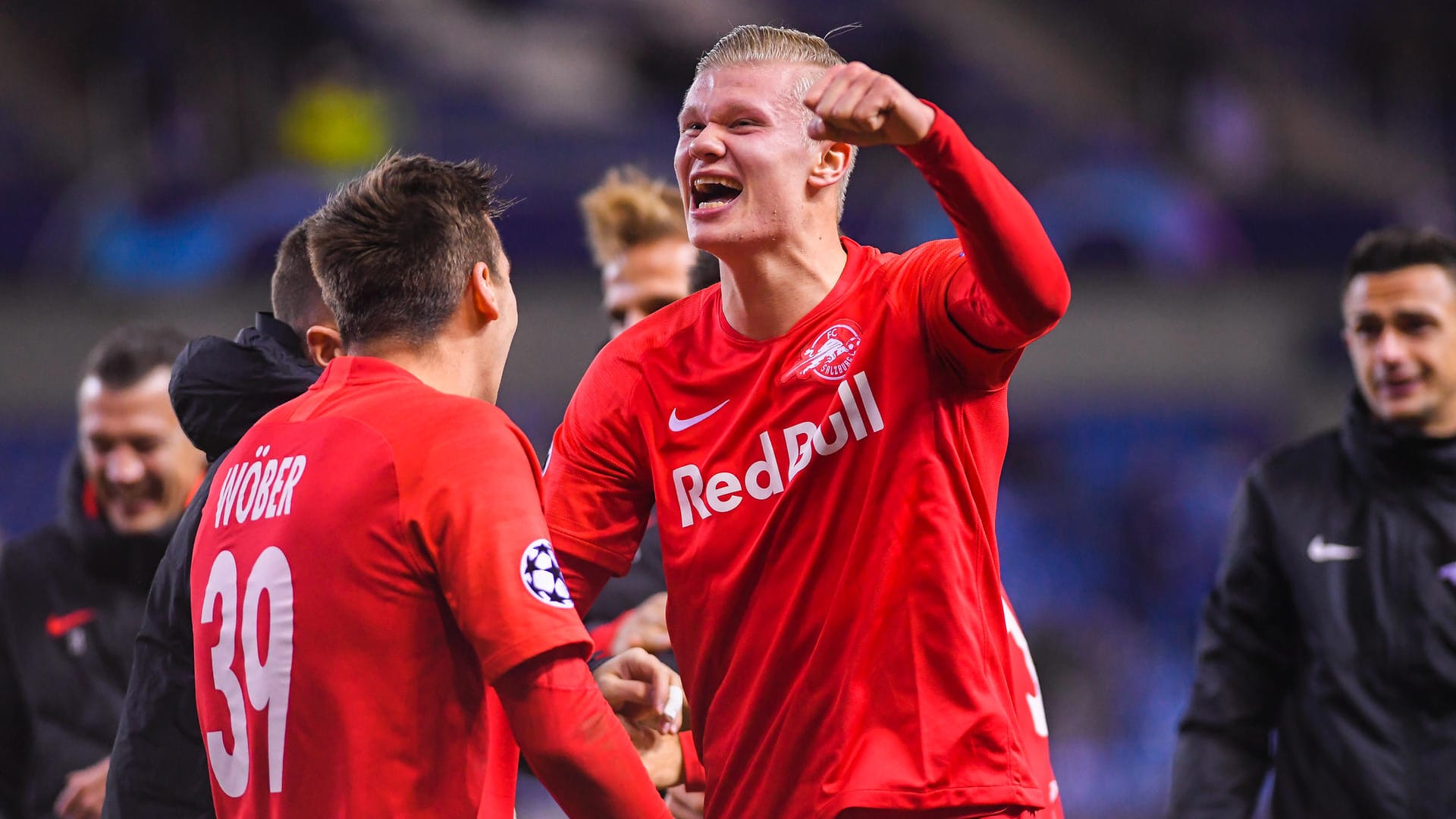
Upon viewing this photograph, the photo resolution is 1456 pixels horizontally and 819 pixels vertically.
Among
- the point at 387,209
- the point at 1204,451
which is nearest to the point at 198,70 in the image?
the point at 1204,451

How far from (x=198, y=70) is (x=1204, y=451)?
366 inches

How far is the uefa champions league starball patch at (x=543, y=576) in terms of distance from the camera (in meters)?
2.47

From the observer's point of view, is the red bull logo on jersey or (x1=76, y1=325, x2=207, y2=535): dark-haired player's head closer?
the red bull logo on jersey

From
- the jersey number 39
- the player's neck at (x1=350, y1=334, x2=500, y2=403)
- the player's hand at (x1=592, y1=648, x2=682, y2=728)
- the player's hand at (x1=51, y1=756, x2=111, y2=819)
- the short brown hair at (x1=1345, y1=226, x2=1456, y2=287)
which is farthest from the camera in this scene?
the short brown hair at (x1=1345, y1=226, x2=1456, y2=287)

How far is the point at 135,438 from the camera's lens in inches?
179

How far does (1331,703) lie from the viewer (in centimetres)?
439

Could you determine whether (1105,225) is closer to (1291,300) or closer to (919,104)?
(1291,300)

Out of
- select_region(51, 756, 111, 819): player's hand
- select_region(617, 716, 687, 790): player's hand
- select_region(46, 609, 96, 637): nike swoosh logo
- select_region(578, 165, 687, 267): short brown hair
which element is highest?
select_region(578, 165, 687, 267): short brown hair

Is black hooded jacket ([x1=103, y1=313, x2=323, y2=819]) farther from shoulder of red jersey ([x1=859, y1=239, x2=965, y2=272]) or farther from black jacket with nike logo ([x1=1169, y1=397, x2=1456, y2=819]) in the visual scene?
black jacket with nike logo ([x1=1169, y1=397, x2=1456, y2=819])

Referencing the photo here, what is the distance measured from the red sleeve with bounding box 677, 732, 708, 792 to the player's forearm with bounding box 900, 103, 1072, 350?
125 centimetres

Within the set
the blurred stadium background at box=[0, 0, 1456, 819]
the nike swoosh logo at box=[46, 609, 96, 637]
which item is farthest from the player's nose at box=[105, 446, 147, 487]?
the blurred stadium background at box=[0, 0, 1456, 819]

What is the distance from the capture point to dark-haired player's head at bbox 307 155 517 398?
274cm

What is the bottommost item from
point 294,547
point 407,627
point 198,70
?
point 407,627

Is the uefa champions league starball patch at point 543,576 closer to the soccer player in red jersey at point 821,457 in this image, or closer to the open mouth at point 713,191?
the soccer player in red jersey at point 821,457
